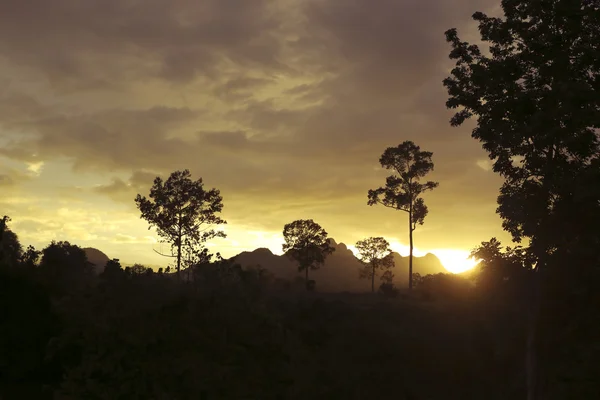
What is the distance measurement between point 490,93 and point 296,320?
552 inches

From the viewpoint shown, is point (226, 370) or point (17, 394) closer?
point (17, 394)

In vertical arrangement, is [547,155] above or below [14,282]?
above

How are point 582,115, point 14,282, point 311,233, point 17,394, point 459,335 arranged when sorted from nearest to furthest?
point 17,394
point 14,282
point 582,115
point 459,335
point 311,233

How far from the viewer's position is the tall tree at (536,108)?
18.0m

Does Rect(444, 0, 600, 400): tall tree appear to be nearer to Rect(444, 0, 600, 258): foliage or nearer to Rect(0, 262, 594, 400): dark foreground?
Rect(444, 0, 600, 258): foliage

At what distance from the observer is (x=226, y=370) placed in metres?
15.3

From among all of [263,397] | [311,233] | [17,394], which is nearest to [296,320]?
[263,397]

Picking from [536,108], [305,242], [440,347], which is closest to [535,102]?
[536,108]

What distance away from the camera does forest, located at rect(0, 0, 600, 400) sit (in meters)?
14.6

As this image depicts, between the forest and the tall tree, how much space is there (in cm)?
5

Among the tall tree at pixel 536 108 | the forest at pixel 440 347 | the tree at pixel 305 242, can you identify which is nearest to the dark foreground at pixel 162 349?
the forest at pixel 440 347

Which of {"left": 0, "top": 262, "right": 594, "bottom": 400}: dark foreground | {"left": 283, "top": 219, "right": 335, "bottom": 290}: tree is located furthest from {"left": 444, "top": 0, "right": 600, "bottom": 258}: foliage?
{"left": 283, "top": 219, "right": 335, "bottom": 290}: tree

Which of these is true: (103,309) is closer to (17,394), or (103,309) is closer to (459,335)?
(17,394)

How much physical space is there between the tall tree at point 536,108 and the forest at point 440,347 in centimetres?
5
